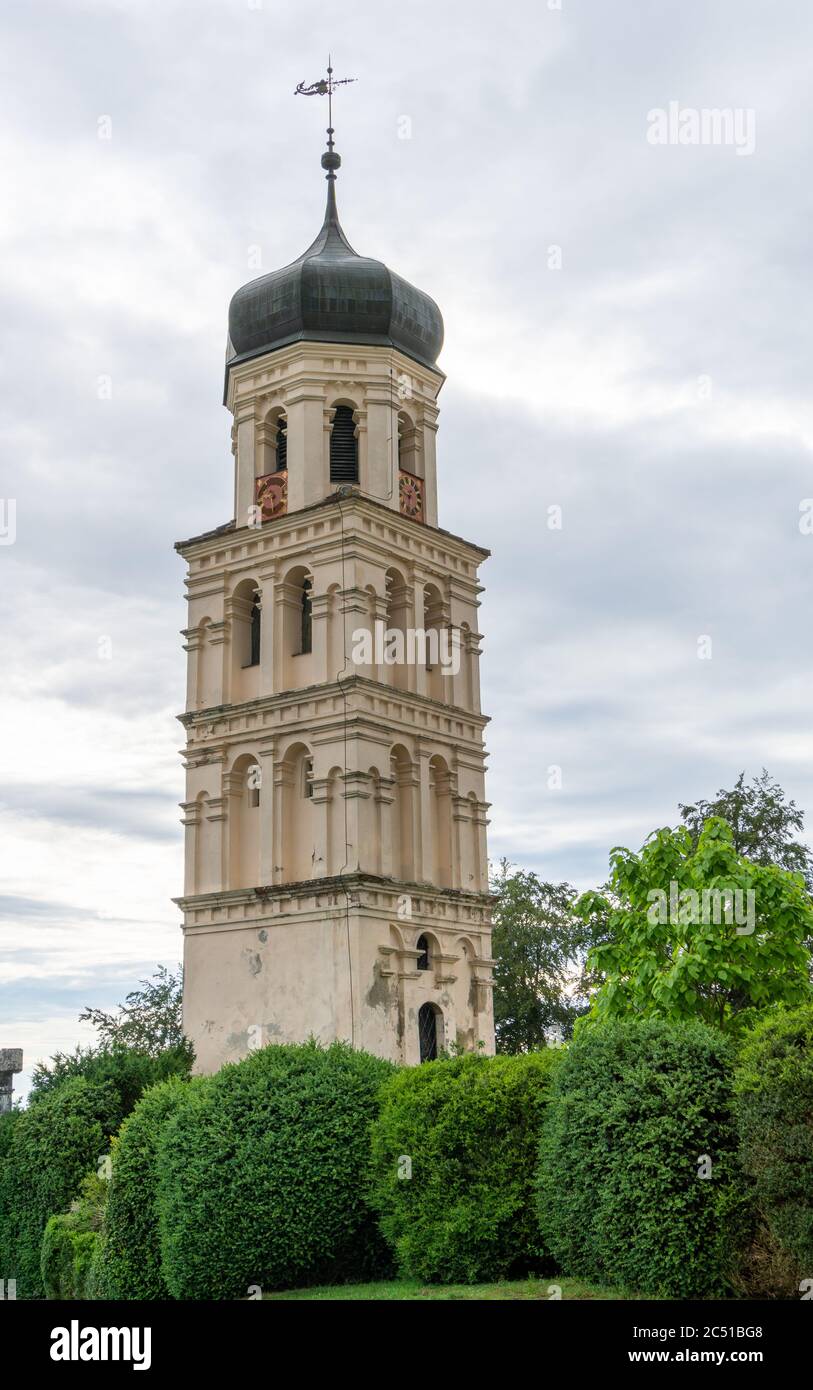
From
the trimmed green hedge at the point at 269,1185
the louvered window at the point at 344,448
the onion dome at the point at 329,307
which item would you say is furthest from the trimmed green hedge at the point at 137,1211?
the onion dome at the point at 329,307

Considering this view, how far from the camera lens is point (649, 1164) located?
50.3 feet

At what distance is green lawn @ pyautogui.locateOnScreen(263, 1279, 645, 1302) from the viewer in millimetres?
15945

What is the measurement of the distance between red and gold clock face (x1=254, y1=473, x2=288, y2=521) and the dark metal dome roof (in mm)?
3654

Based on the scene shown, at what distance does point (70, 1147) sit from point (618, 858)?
11.3m

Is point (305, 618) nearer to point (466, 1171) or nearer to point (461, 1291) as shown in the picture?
point (466, 1171)

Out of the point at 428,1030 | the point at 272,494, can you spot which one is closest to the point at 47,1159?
the point at 428,1030

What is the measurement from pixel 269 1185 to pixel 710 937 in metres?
6.55

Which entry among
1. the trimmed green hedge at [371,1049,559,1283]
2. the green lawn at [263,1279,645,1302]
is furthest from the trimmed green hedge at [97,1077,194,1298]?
the trimmed green hedge at [371,1049,559,1283]

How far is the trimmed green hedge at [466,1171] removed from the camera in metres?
18.2

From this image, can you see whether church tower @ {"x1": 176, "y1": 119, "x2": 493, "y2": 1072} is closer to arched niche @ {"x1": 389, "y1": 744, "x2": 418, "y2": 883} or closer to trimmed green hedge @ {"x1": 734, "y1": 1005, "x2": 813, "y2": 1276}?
arched niche @ {"x1": 389, "y1": 744, "x2": 418, "y2": 883}

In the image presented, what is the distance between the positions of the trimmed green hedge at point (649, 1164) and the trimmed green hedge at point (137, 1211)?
6.77m

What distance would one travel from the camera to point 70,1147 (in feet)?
85.8

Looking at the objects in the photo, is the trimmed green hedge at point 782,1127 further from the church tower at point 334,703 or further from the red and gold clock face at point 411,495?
the red and gold clock face at point 411,495
